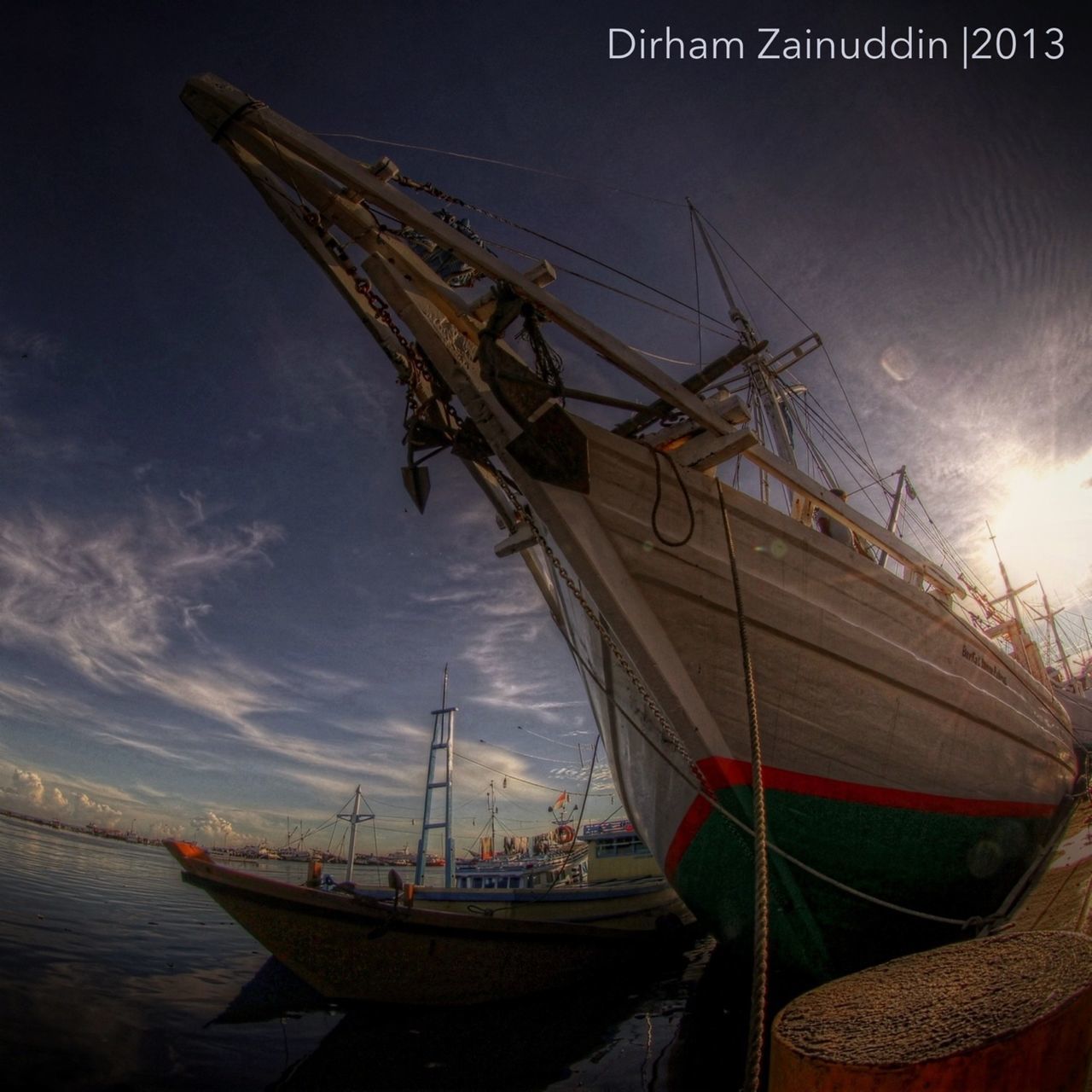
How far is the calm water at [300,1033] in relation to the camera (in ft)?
14.9

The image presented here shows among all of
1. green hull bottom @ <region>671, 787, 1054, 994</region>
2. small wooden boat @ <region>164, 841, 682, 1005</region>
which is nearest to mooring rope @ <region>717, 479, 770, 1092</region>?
green hull bottom @ <region>671, 787, 1054, 994</region>

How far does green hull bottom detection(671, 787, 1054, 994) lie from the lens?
490 centimetres

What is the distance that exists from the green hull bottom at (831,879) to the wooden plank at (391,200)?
3.81 m

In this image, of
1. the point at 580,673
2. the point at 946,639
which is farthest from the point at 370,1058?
the point at 946,639

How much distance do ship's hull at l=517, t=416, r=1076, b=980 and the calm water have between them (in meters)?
1.71

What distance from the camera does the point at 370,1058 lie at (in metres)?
4.97

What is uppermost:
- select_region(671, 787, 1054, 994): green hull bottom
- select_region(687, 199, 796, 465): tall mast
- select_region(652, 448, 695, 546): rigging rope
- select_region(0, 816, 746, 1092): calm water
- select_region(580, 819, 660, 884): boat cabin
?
select_region(687, 199, 796, 465): tall mast

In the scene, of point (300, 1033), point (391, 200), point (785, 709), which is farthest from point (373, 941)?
point (391, 200)

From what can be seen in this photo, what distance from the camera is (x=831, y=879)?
15.1ft

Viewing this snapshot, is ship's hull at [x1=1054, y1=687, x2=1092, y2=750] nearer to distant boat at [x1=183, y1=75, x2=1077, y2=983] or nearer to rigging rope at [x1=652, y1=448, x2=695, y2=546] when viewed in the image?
distant boat at [x1=183, y1=75, x2=1077, y2=983]

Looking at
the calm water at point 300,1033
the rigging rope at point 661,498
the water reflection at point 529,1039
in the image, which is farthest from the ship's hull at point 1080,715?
the rigging rope at point 661,498

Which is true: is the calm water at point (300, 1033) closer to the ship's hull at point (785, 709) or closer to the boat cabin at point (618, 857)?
the ship's hull at point (785, 709)

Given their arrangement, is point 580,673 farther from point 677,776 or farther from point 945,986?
point 945,986

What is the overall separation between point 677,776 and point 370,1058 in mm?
4076
